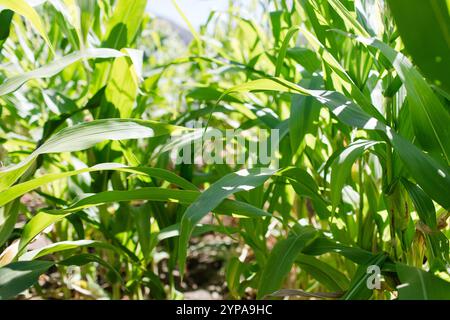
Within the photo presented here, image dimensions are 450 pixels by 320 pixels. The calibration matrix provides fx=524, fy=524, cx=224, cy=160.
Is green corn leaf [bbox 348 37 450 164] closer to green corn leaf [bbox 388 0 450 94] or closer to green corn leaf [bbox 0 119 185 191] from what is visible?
green corn leaf [bbox 388 0 450 94]

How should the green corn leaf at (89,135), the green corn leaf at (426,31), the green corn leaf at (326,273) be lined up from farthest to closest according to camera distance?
the green corn leaf at (326,273) → the green corn leaf at (89,135) → the green corn leaf at (426,31)

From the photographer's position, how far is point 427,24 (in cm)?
49

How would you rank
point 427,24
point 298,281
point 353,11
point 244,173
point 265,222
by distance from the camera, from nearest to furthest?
point 427,24, point 244,173, point 353,11, point 265,222, point 298,281

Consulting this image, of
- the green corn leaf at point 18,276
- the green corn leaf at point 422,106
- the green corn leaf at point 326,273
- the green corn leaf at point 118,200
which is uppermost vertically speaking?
the green corn leaf at point 422,106

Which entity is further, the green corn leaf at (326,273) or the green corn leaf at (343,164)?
the green corn leaf at (326,273)

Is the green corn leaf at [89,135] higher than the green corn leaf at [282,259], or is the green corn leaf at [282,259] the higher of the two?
the green corn leaf at [89,135]

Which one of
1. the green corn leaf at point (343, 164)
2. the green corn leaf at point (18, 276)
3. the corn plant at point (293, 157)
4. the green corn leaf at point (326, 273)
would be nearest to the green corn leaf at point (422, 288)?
the corn plant at point (293, 157)

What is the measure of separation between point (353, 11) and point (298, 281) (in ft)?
2.10

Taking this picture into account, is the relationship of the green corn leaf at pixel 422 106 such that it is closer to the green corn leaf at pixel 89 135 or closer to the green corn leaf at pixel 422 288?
the green corn leaf at pixel 422 288

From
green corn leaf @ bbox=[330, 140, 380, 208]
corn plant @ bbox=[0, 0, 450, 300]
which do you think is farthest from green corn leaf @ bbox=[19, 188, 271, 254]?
green corn leaf @ bbox=[330, 140, 380, 208]

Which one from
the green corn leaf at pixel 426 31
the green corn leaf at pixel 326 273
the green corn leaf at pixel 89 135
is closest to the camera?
the green corn leaf at pixel 426 31

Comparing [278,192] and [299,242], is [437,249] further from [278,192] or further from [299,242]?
[278,192]
